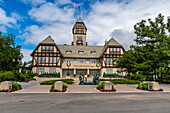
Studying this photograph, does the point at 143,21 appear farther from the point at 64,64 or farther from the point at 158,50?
the point at 64,64

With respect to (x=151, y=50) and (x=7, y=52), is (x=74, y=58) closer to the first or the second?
(x=7, y=52)

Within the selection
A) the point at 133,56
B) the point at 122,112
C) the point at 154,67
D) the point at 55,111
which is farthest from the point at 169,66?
the point at 55,111

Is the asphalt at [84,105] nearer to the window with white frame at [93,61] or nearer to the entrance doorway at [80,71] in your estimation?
the entrance doorway at [80,71]

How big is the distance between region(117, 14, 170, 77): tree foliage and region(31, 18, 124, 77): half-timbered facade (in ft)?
39.6

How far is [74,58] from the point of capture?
43688 mm

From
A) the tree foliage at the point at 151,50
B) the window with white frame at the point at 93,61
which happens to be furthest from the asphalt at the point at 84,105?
the window with white frame at the point at 93,61

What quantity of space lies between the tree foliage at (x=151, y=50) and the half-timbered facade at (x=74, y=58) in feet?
39.6

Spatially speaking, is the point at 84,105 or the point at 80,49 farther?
the point at 80,49

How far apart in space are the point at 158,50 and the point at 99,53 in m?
26.1

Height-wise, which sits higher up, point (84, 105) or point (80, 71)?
point (80, 71)

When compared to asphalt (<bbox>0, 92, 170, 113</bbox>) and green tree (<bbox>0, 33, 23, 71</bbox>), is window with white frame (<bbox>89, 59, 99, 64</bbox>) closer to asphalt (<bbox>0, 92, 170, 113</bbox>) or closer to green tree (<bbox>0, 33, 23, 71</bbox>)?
green tree (<bbox>0, 33, 23, 71</bbox>)

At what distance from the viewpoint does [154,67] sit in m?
21.7

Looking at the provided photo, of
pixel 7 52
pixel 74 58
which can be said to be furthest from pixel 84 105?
pixel 74 58

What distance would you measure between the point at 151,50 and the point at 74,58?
26.5 meters
